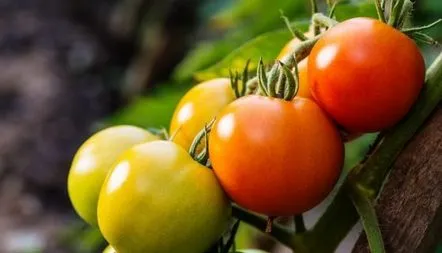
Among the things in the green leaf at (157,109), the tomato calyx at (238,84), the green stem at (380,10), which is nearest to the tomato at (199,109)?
the tomato calyx at (238,84)

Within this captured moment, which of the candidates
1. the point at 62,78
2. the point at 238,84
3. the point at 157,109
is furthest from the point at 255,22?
the point at 62,78

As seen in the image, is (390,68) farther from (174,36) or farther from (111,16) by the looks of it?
(111,16)

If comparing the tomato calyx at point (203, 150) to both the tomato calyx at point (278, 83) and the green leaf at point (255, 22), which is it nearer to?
the tomato calyx at point (278, 83)

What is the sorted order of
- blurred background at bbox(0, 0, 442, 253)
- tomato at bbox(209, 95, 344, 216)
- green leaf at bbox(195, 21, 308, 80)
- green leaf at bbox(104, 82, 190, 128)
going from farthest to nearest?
blurred background at bbox(0, 0, 442, 253), green leaf at bbox(104, 82, 190, 128), green leaf at bbox(195, 21, 308, 80), tomato at bbox(209, 95, 344, 216)

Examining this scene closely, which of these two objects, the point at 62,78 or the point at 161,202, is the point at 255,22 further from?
the point at 62,78

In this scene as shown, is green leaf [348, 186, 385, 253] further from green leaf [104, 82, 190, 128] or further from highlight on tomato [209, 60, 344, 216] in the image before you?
green leaf [104, 82, 190, 128]

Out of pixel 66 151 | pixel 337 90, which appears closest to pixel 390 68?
pixel 337 90

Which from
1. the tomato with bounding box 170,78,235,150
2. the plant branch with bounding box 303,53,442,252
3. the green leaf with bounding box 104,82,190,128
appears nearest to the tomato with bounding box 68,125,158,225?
the tomato with bounding box 170,78,235,150

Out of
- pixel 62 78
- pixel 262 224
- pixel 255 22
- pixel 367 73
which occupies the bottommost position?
pixel 62 78
